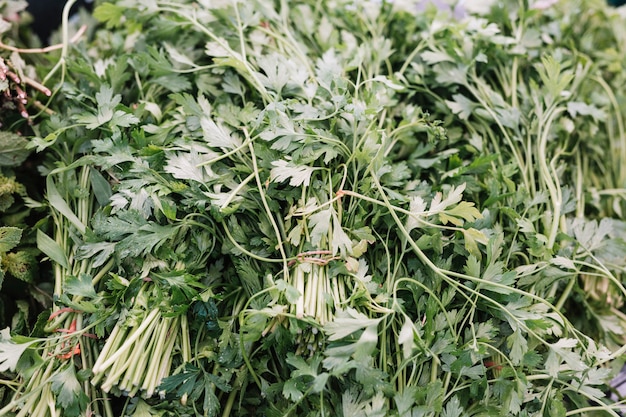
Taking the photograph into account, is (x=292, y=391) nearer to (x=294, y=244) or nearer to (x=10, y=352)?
(x=294, y=244)

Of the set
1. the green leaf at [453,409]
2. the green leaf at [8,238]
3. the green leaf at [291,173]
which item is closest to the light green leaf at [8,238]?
the green leaf at [8,238]

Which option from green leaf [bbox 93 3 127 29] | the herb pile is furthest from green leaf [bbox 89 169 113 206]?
green leaf [bbox 93 3 127 29]

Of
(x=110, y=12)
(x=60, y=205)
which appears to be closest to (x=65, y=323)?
(x=60, y=205)

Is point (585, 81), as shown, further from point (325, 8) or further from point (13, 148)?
point (13, 148)

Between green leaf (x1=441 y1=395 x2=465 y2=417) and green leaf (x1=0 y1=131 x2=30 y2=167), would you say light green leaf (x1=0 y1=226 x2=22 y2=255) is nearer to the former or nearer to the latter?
green leaf (x1=0 y1=131 x2=30 y2=167)

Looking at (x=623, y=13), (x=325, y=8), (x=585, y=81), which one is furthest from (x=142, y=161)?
(x=623, y=13)

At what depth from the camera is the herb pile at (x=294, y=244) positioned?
790mm

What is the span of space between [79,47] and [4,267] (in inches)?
20.1

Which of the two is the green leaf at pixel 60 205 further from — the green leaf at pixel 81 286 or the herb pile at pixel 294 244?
the green leaf at pixel 81 286

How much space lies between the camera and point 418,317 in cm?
85

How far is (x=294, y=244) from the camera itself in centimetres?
82

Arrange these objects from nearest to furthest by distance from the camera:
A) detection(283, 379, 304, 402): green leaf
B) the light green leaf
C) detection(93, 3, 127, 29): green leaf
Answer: detection(283, 379, 304, 402): green leaf < the light green leaf < detection(93, 3, 127, 29): green leaf

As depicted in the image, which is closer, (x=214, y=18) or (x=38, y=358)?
(x=38, y=358)

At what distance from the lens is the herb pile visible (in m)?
0.79
